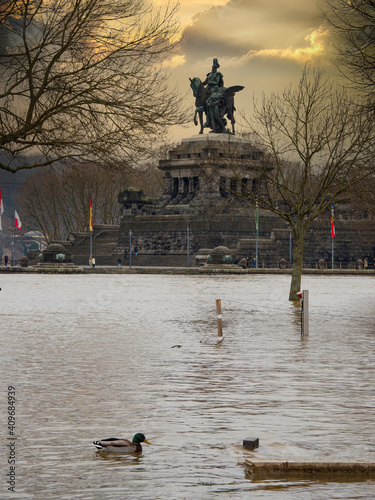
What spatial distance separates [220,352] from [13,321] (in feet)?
31.4

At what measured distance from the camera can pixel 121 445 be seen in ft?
27.8

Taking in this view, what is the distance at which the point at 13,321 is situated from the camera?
2600 centimetres

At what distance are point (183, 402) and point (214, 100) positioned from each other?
106291 mm

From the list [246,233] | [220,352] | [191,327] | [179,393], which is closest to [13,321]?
[191,327]

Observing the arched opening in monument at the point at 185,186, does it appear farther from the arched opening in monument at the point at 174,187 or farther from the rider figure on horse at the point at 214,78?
the rider figure on horse at the point at 214,78

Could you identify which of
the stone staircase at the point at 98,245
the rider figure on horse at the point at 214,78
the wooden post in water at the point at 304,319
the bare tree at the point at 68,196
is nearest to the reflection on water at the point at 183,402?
the wooden post in water at the point at 304,319

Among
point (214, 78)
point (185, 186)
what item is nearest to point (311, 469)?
point (185, 186)

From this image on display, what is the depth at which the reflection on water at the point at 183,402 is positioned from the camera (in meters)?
7.55

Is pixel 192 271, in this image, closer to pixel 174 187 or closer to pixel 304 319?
pixel 174 187

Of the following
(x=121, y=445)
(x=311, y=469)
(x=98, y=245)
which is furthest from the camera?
(x=98, y=245)

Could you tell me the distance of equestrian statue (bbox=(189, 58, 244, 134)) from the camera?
381 ft

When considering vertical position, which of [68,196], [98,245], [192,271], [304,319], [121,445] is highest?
[68,196]

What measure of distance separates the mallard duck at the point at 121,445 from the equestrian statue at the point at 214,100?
10789 cm

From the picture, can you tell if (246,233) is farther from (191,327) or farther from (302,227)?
(191,327)
